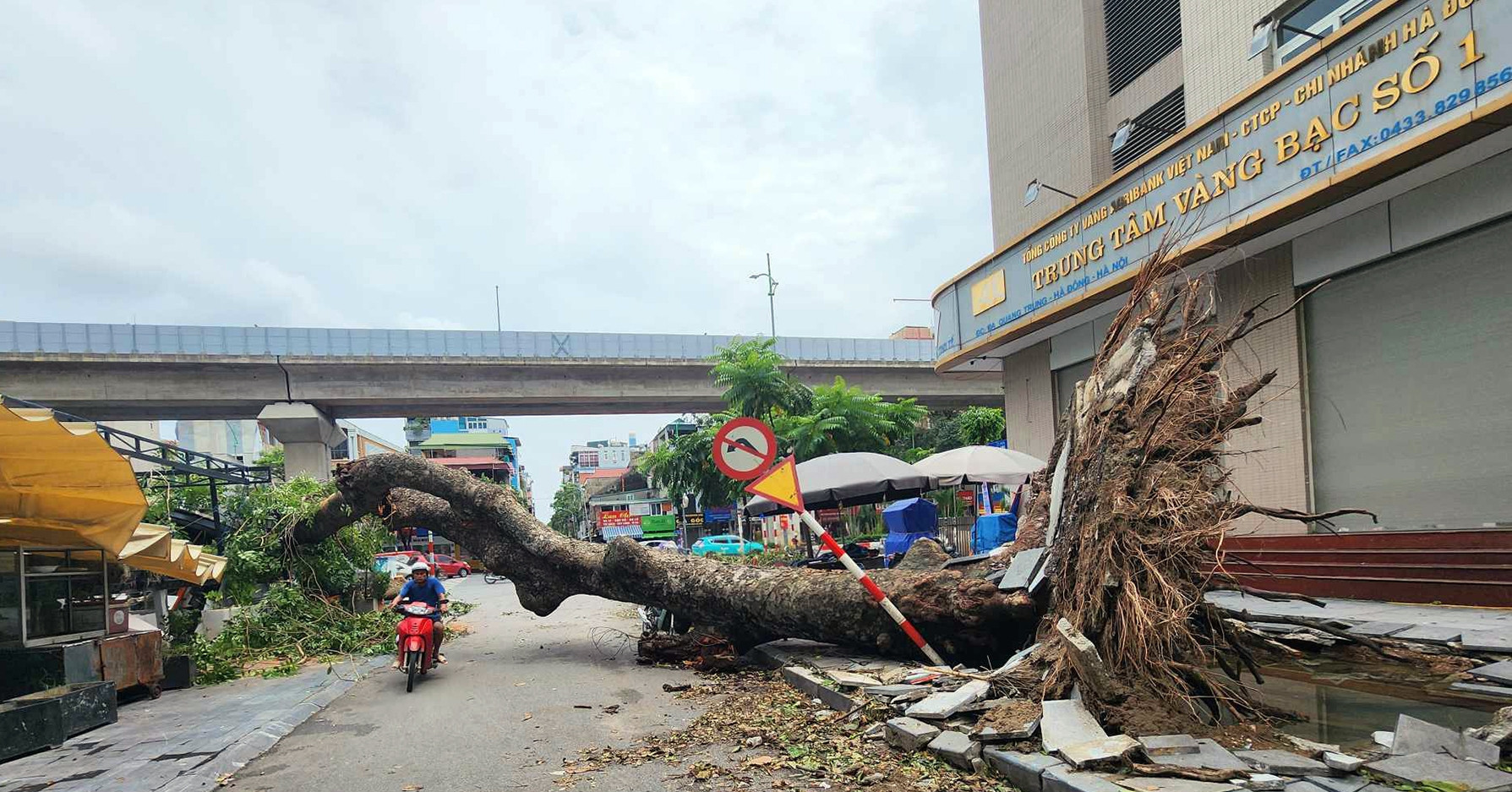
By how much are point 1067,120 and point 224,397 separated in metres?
29.3

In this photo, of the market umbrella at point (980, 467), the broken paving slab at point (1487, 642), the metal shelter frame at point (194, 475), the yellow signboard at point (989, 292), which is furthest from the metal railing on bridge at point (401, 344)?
the broken paving slab at point (1487, 642)

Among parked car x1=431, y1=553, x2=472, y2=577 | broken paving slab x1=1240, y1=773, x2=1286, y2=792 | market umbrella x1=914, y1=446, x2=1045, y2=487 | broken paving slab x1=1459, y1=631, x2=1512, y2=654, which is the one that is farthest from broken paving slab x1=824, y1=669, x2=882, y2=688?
parked car x1=431, y1=553, x2=472, y2=577

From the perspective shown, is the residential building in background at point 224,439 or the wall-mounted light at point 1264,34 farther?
the residential building in background at point 224,439

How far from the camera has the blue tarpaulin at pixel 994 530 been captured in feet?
44.5

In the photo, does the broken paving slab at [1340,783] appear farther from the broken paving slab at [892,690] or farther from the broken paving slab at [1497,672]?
the broken paving slab at [892,690]

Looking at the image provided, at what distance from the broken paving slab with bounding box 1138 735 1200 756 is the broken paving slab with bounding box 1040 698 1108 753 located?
9.6 inches

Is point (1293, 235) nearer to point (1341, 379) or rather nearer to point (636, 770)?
point (1341, 379)

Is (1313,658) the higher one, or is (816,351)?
(816,351)

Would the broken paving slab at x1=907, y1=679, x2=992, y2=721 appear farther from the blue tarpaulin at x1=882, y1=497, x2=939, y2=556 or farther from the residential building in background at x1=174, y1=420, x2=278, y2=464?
the residential building in background at x1=174, y1=420, x2=278, y2=464

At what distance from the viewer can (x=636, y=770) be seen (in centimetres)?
552

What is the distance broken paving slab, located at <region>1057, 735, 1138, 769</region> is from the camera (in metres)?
4.47

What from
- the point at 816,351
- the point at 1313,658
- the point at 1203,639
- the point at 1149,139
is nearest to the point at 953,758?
the point at 1203,639

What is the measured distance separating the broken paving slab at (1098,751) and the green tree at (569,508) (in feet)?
310

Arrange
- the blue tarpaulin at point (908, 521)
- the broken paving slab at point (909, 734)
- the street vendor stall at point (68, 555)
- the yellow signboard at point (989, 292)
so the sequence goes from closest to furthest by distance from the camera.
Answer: the broken paving slab at point (909, 734)
the street vendor stall at point (68, 555)
the blue tarpaulin at point (908, 521)
the yellow signboard at point (989, 292)
